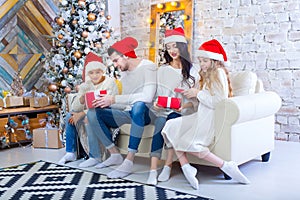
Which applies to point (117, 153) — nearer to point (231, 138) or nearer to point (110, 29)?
point (231, 138)

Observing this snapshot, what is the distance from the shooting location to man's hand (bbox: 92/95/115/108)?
297 cm

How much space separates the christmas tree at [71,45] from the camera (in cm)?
444

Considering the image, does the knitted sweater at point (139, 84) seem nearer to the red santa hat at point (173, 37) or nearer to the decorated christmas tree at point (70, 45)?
the red santa hat at point (173, 37)

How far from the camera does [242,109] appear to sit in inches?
107

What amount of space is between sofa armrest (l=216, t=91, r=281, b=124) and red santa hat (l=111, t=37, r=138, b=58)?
78 centimetres

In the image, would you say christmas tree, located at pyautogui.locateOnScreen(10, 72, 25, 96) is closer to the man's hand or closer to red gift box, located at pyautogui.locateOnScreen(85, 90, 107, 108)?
red gift box, located at pyautogui.locateOnScreen(85, 90, 107, 108)

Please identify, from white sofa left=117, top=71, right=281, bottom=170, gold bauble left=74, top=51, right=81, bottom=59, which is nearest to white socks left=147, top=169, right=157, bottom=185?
white sofa left=117, top=71, right=281, bottom=170

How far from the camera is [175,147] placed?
2.78 meters

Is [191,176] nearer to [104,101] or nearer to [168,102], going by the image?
[168,102]

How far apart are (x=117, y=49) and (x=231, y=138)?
103 centimetres

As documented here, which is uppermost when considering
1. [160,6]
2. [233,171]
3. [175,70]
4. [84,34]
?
[160,6]

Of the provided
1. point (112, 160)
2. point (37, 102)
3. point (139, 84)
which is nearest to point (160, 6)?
point (37, 102)

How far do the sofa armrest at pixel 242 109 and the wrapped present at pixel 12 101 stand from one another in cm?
257

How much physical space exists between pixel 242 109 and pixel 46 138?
230 cm
